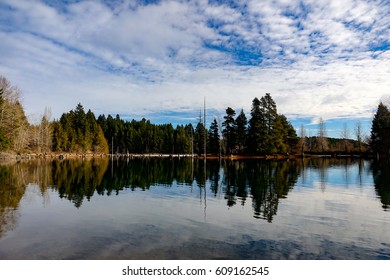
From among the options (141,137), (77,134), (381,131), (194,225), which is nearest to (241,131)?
(381,131)

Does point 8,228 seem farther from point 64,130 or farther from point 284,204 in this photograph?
point 64,130

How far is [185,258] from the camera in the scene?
8.58m

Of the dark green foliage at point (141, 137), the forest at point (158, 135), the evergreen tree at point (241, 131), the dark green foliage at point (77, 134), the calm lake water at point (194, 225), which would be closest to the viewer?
the calm lake water at point (194, 225)

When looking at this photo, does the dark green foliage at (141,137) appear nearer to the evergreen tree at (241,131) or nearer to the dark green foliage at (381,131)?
the evergreen tree at (241,131)

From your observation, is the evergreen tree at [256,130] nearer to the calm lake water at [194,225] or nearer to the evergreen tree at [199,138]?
the evergreen tree at [199,138]

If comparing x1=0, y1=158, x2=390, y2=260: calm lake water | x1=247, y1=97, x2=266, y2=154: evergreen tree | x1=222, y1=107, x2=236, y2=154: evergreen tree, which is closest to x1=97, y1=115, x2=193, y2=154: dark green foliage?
x1=222, y1=107, x2=236, y2=154: evergreen tree

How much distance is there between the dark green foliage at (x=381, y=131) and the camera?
88.3 meters

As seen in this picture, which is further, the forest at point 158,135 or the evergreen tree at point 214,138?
the evergreen tree at point 214,138

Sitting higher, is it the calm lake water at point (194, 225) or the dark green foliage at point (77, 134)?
the dark green foliage at point (77, 134)

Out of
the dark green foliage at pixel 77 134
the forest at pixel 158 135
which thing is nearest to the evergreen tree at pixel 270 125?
the forest at pixel 158 135

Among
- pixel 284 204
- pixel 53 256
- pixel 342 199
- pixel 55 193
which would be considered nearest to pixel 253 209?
pixel 284 204

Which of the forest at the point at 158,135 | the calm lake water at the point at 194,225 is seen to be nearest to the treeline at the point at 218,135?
the forest at the point at 158,135

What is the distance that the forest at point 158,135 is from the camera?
75250mm

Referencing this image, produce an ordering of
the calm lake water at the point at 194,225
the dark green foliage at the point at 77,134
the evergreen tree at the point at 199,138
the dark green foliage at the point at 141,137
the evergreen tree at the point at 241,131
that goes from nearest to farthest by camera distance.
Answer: the calm lake water at the point at 194,225, the evergreen tree at the point at 241,131, the dark green foliage at the point at 77,134, the evergreen tree at the point at 199,138, the dark green foliage at the point at 141,137
